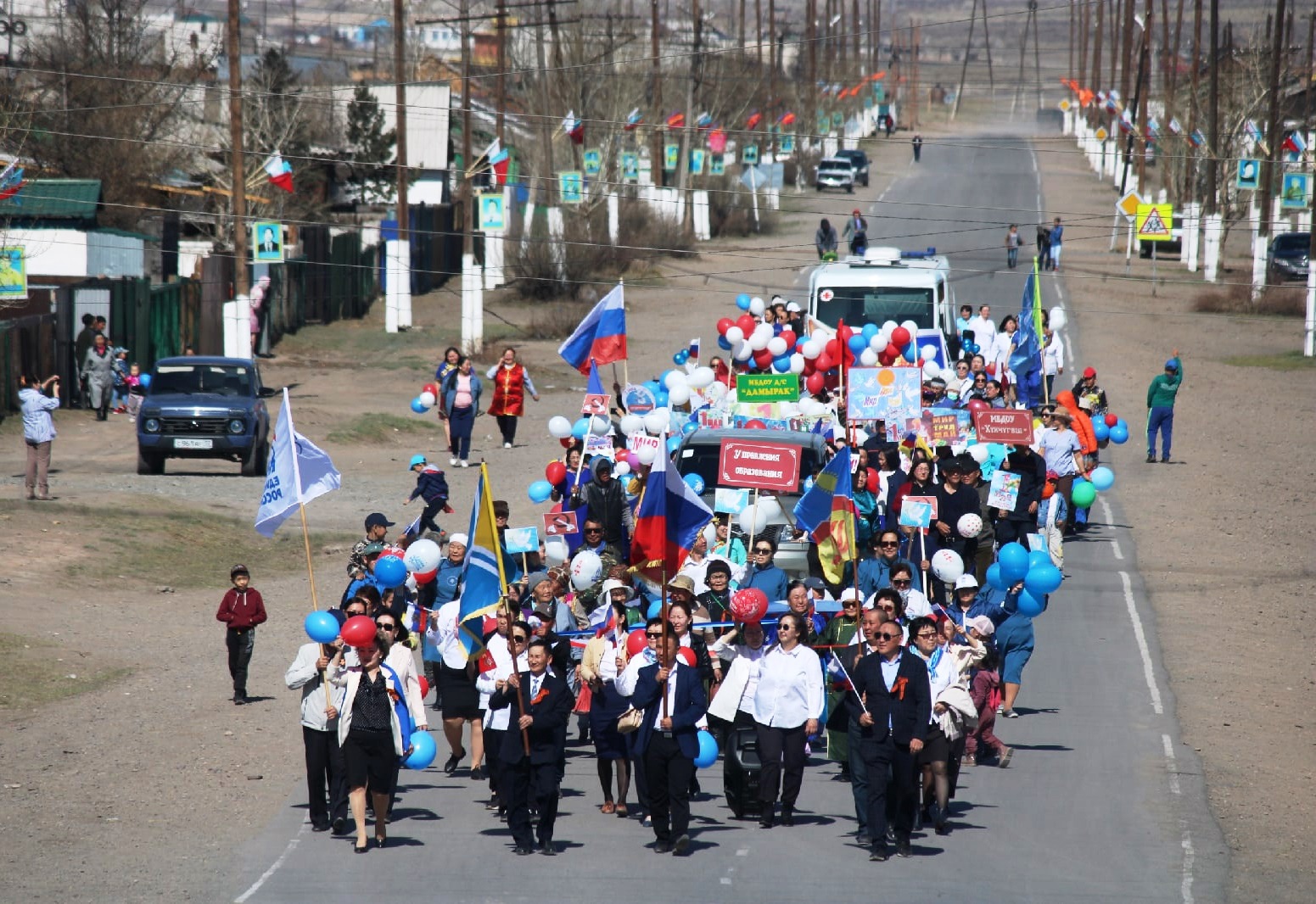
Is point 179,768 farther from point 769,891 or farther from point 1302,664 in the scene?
point 1302,664

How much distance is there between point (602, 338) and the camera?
67.5 feet

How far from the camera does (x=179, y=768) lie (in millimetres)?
12797

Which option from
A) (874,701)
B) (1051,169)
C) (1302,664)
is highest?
(1051,169)

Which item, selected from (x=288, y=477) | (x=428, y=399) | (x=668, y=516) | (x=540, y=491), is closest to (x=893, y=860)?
(x=668, y=516)

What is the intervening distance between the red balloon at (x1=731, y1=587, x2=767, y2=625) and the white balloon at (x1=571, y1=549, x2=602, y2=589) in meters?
2.89

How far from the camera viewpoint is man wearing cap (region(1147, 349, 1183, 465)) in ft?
85.1

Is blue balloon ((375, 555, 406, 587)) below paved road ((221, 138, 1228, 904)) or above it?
above

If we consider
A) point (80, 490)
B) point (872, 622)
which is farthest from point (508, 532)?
point (80, 490)

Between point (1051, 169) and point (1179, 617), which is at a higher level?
point (1051, 169)

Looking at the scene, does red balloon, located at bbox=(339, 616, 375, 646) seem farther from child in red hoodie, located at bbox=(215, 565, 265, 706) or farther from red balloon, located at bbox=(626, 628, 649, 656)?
child in red hoodie, located at bbox=(215, 565, 265, 706)

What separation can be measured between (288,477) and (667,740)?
4.10 m

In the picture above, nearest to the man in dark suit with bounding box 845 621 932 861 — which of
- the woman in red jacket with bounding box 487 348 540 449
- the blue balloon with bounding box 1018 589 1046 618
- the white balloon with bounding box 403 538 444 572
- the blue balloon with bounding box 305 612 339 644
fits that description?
the blue balloon with bounding box 1018 589 1046 618

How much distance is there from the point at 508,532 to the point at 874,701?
4.38m

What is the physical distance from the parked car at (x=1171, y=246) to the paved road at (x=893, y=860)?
45.9m
